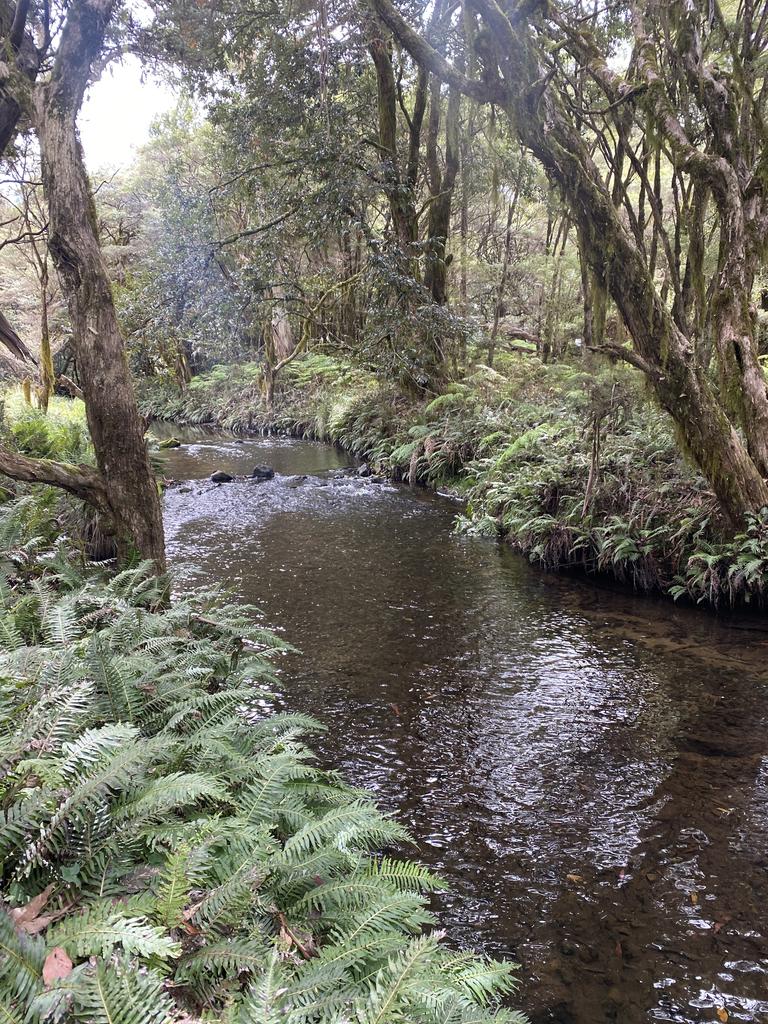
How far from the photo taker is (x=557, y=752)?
14.9 ft

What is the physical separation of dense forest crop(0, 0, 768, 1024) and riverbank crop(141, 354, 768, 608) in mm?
56

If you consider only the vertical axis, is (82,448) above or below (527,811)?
above

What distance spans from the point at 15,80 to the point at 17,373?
19545 millimetres

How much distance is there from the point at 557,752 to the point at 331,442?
16.8 meters

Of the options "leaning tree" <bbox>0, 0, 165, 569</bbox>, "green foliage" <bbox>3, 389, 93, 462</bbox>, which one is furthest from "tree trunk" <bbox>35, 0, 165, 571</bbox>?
"green foliage" <bbox>3, 389, 93, 462</bbox>

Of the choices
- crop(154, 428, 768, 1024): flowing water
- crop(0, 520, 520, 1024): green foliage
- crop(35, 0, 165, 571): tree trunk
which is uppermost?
crop(35, 0, 165, 571): tree trunk

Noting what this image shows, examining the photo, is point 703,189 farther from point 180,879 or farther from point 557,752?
point 180,879

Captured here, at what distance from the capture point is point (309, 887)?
2340 mm

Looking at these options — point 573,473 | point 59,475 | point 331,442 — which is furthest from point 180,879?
point 331,442

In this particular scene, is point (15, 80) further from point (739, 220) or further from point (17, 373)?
point (17, 373)

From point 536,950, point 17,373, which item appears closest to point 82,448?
point 536,950

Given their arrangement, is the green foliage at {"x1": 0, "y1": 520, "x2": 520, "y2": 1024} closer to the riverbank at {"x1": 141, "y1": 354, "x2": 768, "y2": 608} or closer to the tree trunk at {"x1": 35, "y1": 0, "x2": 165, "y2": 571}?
the tree trunk at {"x1": 35, "y1": 0, "x2": 165, "y2": 571}

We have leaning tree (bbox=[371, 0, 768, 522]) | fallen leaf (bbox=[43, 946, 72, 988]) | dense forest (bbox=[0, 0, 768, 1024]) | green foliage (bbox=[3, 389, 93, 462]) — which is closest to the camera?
fallen leaf (bbox=[43, 946, 72, 988])

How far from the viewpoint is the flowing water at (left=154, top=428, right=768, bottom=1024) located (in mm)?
2896
